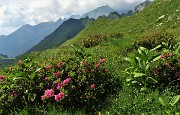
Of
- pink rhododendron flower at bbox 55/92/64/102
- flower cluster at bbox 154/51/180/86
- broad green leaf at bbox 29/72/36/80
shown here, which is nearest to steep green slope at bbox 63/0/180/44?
flower cluster at bbox 154/51/180/86

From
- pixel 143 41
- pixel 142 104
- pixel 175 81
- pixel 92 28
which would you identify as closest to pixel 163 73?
pixel 175 81

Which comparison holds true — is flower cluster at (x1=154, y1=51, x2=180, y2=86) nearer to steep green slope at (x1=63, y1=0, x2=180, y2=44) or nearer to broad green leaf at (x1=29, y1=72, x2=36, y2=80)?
broad green leaf at (x1=29, y1=72, x2=36, y2=80)

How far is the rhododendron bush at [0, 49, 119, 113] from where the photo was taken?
9.91 metres

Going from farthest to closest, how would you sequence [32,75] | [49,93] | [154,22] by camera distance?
1. [154,22]
2. [32,75]
3. [49,93]

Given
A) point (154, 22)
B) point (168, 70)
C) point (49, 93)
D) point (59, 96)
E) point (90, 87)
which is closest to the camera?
point (59, 96)

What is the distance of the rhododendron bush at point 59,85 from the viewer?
390 inches

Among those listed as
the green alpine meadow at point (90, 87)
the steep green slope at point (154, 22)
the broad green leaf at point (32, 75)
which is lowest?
the green alpine meadow at point (90, 87)

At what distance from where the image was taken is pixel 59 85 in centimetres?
994

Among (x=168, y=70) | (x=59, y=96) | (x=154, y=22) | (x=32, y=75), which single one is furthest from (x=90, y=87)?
(x=154, y=22)

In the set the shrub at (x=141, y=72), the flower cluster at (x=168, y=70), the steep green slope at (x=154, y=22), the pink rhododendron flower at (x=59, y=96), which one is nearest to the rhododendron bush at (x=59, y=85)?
the pink rhododendron flower at (x=59, y=96)

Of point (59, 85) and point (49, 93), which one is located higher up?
point (59, 85)

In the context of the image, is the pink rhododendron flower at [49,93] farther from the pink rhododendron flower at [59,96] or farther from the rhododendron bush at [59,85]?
the pink rhododendron flower at [59,96]

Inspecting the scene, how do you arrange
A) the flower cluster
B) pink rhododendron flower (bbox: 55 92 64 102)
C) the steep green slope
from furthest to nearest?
1. the steep green slope
2. the flower cluster
3. pink rhododendron flower (bbox: 55 92 64 102)

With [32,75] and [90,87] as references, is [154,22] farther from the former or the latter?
[32,75]
